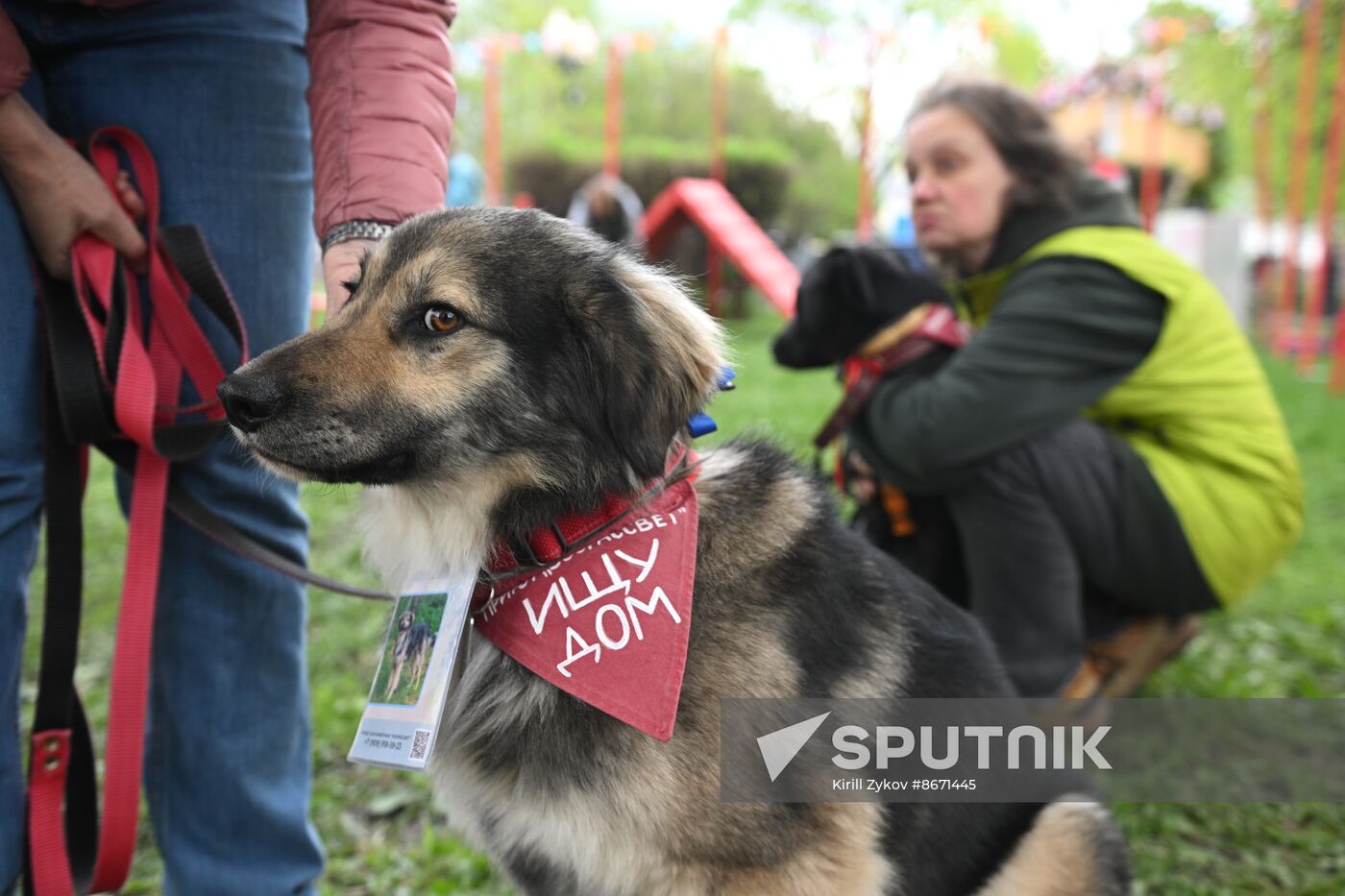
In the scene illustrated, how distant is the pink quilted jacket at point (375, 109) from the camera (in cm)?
188

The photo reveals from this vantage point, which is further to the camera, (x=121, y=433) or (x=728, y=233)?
(x=728, y=233)

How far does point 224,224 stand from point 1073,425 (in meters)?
2.61

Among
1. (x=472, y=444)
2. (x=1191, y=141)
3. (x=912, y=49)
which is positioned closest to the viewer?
(x=472, y=444)

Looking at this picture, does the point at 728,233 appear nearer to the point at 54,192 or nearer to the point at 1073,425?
the point at 1073,425

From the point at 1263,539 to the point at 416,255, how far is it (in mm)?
2878

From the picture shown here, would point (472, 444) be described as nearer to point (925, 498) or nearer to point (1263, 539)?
point (925, 498)

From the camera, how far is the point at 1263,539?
3.24m

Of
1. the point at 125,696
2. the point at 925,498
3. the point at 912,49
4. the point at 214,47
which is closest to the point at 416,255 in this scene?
the point at 214,47

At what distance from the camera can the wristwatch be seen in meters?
1.88

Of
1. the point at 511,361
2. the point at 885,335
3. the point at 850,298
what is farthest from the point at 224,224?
the point at 885,335

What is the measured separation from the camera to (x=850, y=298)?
3354mm

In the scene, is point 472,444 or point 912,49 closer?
point 472,444

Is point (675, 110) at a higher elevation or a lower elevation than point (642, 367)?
lower

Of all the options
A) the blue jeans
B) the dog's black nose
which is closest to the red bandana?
the dog's black nose
